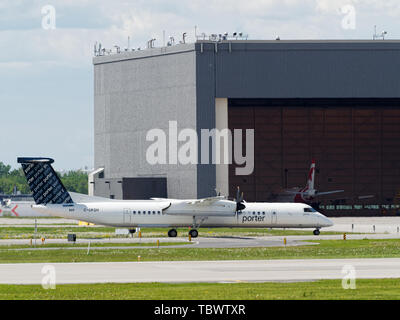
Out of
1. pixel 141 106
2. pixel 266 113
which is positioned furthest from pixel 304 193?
pixel 141 106

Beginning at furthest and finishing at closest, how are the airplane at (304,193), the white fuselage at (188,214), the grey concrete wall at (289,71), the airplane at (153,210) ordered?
the grey concrete wall at (289,71)
the airplane at (304,193)
the white fuselage at (188,214)
the airplane at (153,210)

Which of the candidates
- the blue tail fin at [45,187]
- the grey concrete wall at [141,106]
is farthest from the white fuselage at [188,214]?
the grey concrete wall at [141,106]

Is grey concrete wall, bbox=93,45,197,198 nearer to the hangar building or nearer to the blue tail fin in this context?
the hangar building

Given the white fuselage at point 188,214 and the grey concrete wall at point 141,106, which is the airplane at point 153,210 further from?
the grey concrete wall at point 141,106

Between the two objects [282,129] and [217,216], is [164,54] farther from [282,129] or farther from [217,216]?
[217,216]

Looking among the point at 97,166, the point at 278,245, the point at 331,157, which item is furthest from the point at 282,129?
the point at 278,245

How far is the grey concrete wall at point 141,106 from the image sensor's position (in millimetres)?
121688

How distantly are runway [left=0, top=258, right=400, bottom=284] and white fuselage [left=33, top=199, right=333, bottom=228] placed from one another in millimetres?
26114

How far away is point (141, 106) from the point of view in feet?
425

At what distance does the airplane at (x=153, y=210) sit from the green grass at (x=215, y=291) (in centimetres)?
3743

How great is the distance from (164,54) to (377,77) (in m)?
28.3

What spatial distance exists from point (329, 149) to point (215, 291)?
317 feet

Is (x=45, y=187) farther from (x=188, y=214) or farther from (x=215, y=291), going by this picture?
(x=215, y=291)

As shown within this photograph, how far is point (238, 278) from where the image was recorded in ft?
133
